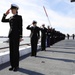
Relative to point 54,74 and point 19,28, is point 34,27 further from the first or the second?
point 54,74

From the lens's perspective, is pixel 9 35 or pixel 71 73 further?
pixel 9 35

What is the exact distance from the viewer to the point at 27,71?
7293 millimetres

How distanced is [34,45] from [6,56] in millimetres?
2722

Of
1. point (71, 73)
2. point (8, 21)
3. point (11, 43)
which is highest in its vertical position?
point (8, 21)

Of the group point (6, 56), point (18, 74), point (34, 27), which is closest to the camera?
point (18, 74)

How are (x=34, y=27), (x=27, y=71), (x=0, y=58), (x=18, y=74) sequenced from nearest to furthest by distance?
1. (x=18, y=74)
2. (x=27, y=71)
3. (x=0, y=58)
4. (x=34, y=27)

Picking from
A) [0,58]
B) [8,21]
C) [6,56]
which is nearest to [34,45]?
[6,56]

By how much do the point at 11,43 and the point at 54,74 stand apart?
1.67 metres

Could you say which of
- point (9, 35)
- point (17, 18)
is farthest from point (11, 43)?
point (17, 18)

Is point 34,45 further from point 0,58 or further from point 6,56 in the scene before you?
point 0,58

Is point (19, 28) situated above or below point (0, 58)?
above

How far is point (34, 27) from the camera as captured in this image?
1173 cm

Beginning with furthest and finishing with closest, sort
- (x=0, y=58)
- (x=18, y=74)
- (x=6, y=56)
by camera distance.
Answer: (x=6, y=56)
(x=0, y=58)
(x=18, y=74)

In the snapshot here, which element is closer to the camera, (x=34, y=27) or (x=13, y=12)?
(x=13, y=12)
